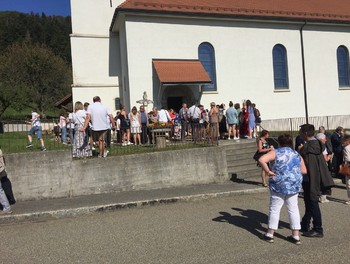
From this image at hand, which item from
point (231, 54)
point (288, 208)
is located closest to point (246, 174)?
point (288, 208)

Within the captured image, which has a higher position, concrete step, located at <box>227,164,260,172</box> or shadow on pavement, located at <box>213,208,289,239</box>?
concrete step, located at <box>227,164,260,172</box>

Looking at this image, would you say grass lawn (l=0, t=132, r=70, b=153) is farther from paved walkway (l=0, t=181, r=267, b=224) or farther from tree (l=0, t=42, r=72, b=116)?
tree (l=0, t=42, r=72, b=116)

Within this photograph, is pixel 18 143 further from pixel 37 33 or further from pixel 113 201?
pixel 37 33

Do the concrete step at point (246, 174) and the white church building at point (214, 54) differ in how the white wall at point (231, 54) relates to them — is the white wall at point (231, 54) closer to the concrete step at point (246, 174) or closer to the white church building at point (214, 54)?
the white church building at point (214, 54)

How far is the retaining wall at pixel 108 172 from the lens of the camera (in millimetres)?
9500

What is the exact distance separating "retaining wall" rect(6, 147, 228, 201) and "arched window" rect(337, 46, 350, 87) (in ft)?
67.9

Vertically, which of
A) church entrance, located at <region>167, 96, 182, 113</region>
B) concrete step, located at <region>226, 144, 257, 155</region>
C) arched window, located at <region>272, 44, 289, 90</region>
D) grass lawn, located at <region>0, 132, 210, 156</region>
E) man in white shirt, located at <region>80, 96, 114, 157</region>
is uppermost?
arched window, located at <region>272, 44, 289, 90</region>

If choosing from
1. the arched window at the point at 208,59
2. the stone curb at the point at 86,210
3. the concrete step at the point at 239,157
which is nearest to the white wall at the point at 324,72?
the arched window at the point at 208,59

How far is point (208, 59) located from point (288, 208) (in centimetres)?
1918

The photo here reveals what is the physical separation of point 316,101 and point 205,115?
43.6 feet

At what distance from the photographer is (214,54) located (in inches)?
936

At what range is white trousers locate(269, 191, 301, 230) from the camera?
5.65 m

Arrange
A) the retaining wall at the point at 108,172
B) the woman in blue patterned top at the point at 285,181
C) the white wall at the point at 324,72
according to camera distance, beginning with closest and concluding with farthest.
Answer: the woman in blue patterned top at the point at 285,181
the retaining wall at the point at 108,172
the white wall at the point at 324,72

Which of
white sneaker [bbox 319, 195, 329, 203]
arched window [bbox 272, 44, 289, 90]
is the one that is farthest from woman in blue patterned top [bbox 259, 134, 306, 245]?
arched window [bbox 272, 44, 289, 90]
